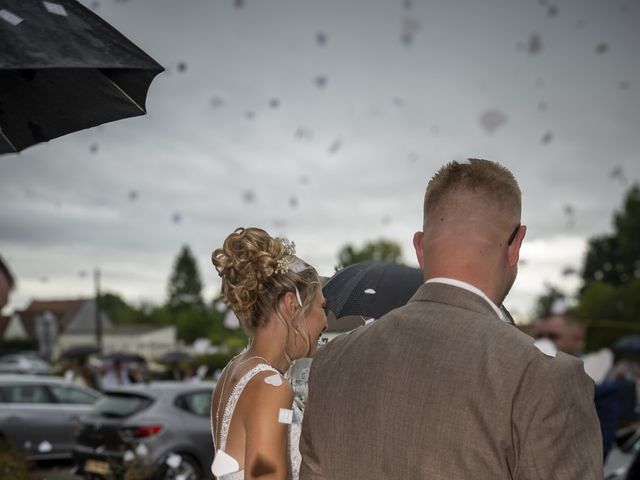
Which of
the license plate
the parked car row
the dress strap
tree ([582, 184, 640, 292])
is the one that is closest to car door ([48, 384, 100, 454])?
the parked car row

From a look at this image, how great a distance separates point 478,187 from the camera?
6.81 feet

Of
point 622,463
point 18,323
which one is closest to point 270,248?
point 622,463

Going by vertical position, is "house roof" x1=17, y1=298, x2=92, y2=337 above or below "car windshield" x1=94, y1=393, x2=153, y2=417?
below

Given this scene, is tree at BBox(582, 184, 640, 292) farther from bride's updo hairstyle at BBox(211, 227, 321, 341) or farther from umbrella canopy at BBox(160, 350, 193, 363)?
bride's updo hairstyle at BBox(211, 227, 321, 341)

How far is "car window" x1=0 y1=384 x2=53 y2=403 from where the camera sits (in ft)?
39.4

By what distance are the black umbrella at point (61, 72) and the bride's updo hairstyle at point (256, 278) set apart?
69 centimetres

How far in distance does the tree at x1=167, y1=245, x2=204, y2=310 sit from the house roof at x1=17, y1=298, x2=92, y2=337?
17972mm

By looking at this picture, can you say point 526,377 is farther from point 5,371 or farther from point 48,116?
point 5,371

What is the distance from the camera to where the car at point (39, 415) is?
463 inches

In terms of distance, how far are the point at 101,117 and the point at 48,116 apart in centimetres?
25

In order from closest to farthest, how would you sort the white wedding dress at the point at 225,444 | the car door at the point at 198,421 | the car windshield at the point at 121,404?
the white wedding dress at the point at 225,444 < the car door at the point at 198,421 < the car windshield at the point at 121,404

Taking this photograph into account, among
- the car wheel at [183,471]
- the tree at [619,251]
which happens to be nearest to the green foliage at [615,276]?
the tree at [619,251]

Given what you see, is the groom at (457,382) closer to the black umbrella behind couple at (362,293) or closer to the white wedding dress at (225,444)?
the white wedding dress at (225,444)

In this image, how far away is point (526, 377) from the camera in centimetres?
178
